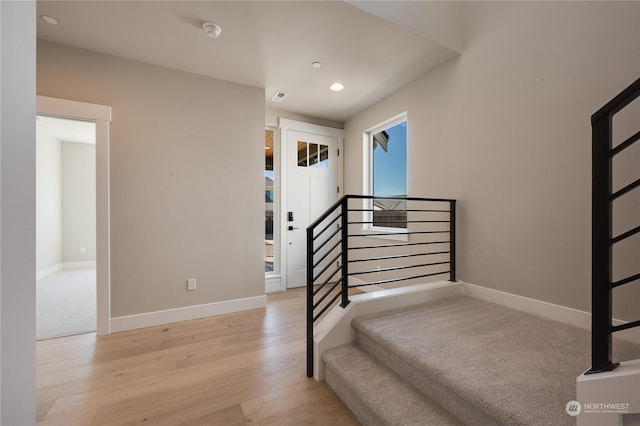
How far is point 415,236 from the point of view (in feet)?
9.91

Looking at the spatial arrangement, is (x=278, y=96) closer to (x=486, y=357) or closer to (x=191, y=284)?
(x=191, y=284)

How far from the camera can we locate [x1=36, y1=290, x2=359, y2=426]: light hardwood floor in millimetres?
1474

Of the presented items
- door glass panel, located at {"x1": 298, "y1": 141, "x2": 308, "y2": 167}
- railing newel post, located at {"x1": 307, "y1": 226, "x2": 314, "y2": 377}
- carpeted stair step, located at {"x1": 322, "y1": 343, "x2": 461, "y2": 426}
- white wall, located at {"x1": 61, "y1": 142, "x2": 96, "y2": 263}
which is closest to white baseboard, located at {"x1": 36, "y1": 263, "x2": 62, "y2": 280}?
white wall, located at {"x1": 61, "y1": 142, "x2": 96, "y2": 263}

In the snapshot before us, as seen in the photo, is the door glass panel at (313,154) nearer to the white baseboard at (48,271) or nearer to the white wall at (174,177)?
the white wall at (174,177)

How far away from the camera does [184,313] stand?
279 cm

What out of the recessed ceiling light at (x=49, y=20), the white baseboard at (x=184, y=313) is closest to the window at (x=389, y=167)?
the white baseboard at (x=184, y=313)

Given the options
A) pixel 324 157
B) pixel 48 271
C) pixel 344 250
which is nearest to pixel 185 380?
pixel 344 250

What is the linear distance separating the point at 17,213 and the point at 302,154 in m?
3.67

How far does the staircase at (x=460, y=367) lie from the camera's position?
111 centimetres

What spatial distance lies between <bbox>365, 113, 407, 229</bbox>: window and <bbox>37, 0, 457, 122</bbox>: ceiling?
663mm

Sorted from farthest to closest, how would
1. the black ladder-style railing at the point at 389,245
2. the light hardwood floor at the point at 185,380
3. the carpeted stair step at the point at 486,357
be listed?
the black ladder-style railing at the point at 389,245 → the light hardwood floor at the point at 185,380 → the carpeted stair step at the point at 486,357

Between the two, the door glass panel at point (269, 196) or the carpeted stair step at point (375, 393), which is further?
the door glass panel at point (269, 196)

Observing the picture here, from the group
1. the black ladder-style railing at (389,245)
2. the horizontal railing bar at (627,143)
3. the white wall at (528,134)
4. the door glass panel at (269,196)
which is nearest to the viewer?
the horizontal railing bar at (627,143)

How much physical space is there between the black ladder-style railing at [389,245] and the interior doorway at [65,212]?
3341 mm
